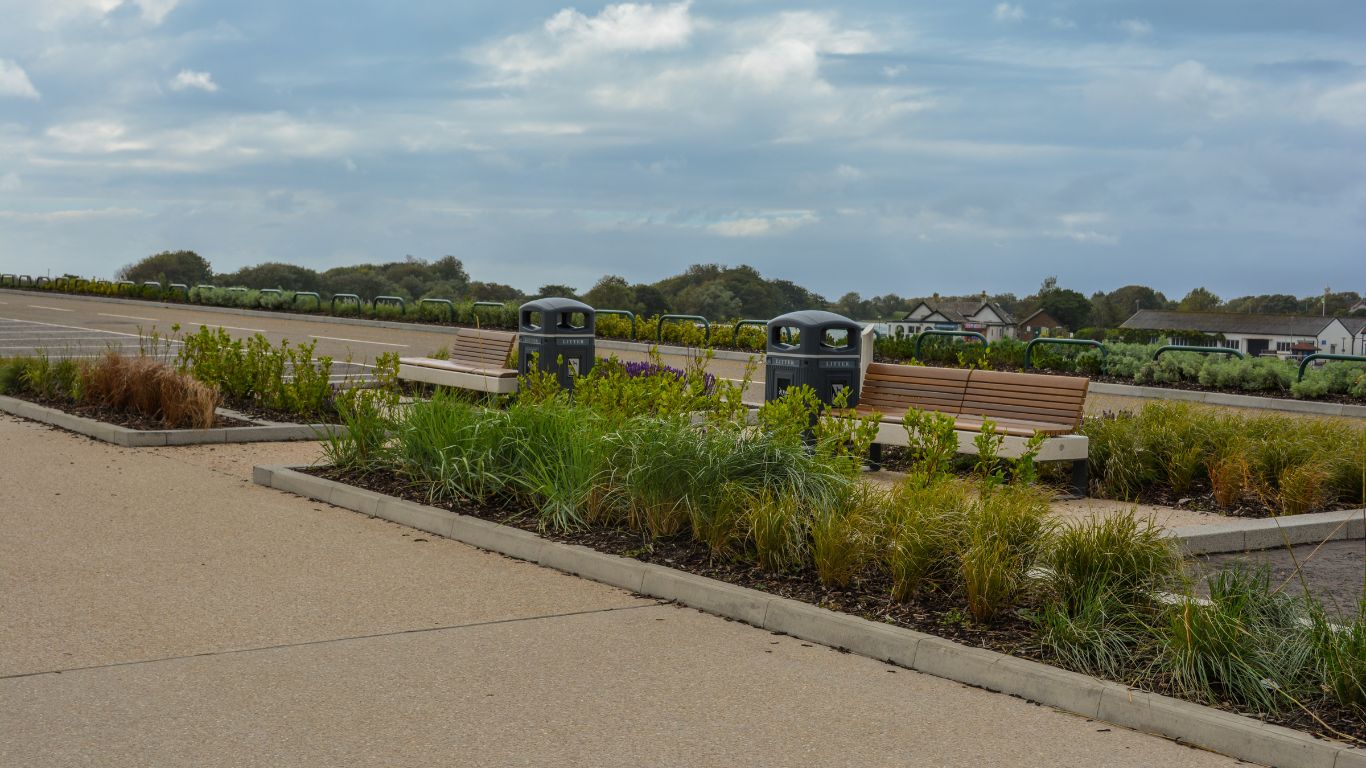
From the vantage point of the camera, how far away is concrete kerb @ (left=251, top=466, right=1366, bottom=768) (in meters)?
4.86

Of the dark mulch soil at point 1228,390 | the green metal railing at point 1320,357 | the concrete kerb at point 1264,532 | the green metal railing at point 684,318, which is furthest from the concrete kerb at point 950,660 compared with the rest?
the green metal railing at point 684,318

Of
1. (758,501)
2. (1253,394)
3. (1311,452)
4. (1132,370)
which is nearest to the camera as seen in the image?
(758,501)

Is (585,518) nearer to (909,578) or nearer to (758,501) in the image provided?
(758,501)

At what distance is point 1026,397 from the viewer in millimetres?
11141

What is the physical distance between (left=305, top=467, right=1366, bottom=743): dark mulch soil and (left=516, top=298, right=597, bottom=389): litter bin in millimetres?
5671

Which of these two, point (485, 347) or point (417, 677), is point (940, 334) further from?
point (417, 677)

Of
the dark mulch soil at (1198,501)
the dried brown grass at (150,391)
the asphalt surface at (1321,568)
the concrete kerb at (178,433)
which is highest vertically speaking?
the dried brown grass at (150,391)

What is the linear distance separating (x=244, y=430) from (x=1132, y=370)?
15145mm

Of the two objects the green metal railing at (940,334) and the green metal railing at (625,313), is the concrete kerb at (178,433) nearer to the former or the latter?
the green metal railing at (940,334)

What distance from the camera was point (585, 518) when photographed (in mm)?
8289

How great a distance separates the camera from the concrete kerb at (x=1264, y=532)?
848cm

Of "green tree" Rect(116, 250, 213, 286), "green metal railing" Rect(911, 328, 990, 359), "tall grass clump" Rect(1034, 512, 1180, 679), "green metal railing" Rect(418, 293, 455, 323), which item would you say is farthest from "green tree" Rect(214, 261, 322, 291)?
"tall grass clump" Rect(1034, 512, 1180, 679)

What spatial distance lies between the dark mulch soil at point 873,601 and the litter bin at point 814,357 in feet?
11.6

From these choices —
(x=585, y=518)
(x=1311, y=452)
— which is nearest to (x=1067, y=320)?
(x=1311, y=452)
